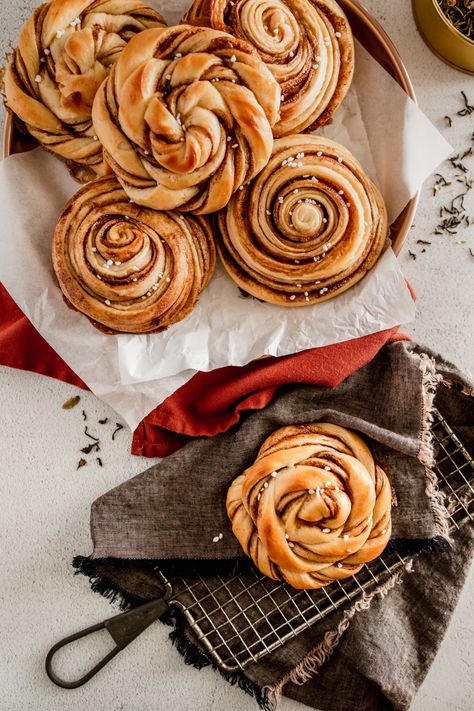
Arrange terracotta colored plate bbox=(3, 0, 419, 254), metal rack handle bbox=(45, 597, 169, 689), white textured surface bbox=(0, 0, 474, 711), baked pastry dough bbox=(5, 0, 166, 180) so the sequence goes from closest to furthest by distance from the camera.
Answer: baked pastry dough bbox=(5, 0, 166, 180), terracotta colored plate bbox=(3, 0, 419, 254), metal rack handle bbox=(45, 597, 169, 689), white textured surface bbox=(0, 0, 474, 711)

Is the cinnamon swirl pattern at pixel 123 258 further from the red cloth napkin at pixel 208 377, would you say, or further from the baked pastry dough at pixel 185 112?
the red cloth napkin at pixel 208 377

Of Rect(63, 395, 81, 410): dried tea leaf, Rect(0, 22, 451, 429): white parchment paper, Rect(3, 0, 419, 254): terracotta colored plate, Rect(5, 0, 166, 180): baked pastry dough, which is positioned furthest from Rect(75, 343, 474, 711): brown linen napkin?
Rect(5, 0, 166, 180): baked pastry dough

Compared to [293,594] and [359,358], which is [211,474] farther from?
[359,358]

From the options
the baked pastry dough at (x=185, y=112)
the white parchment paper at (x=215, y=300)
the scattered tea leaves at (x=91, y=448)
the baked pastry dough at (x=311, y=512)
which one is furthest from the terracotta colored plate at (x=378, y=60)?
the scattered tea leaves at (x=91, y=448)

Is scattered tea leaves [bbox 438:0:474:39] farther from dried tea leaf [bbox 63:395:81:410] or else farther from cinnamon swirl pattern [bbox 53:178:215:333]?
dried tea leaf [bbox 63:395:81:410]

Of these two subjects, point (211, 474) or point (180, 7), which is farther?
point (211, 474)

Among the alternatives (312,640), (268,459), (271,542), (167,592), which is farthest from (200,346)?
(312,640)

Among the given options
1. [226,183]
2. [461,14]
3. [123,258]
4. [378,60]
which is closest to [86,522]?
[123,258]
